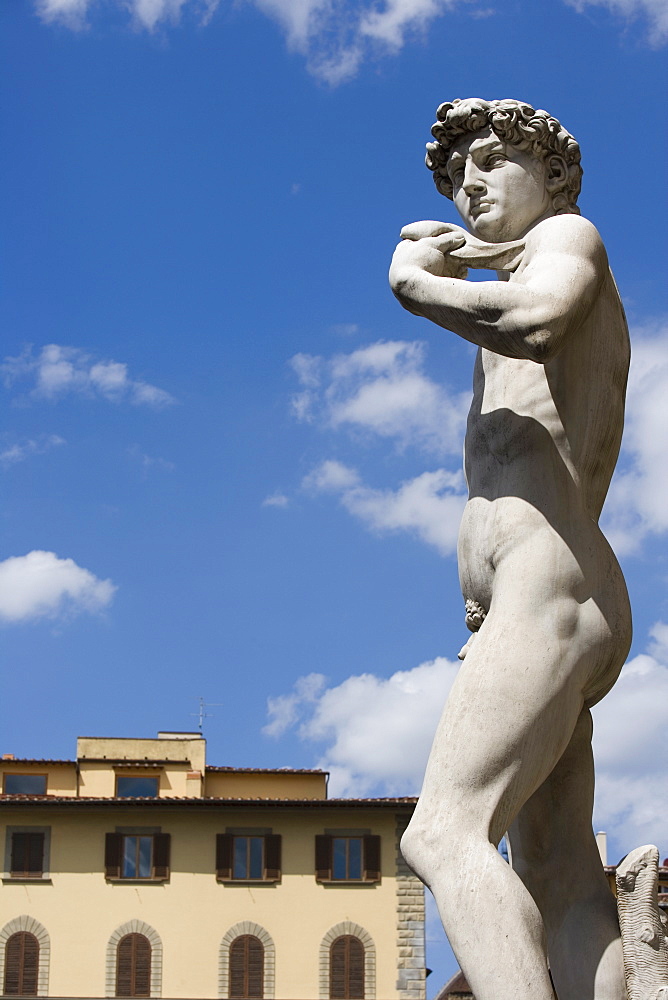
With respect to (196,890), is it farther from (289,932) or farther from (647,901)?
(647,901)

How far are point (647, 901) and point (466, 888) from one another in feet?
2.11

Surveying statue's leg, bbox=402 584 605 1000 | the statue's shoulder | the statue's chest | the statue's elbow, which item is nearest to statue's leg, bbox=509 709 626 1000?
statue's leg, bbox=402 584 605 1000

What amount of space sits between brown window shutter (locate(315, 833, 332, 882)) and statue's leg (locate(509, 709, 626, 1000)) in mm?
46558

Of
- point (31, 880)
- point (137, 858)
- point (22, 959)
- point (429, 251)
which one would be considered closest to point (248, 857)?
point (137, 858)

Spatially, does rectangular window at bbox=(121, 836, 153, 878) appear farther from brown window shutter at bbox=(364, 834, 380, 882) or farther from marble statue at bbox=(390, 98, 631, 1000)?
marble statue at bbox=(390, 98, 631, 1000)

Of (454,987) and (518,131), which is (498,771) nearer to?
(518,131)

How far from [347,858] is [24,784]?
12.1 metres

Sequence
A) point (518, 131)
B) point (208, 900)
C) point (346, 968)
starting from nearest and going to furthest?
point (518, 131), point (346, 968), point (208, 900)

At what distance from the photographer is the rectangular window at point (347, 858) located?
165 feet

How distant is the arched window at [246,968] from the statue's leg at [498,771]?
155 feet

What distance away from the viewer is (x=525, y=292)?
4277mm

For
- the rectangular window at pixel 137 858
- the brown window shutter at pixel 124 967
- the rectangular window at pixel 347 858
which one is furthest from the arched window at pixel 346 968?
the rectangular window at pixel 137 858

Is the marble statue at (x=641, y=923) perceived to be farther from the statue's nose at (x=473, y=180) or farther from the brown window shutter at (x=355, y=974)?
the brown window shutter at (x=355, y=974)

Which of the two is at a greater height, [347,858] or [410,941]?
[347,858]
